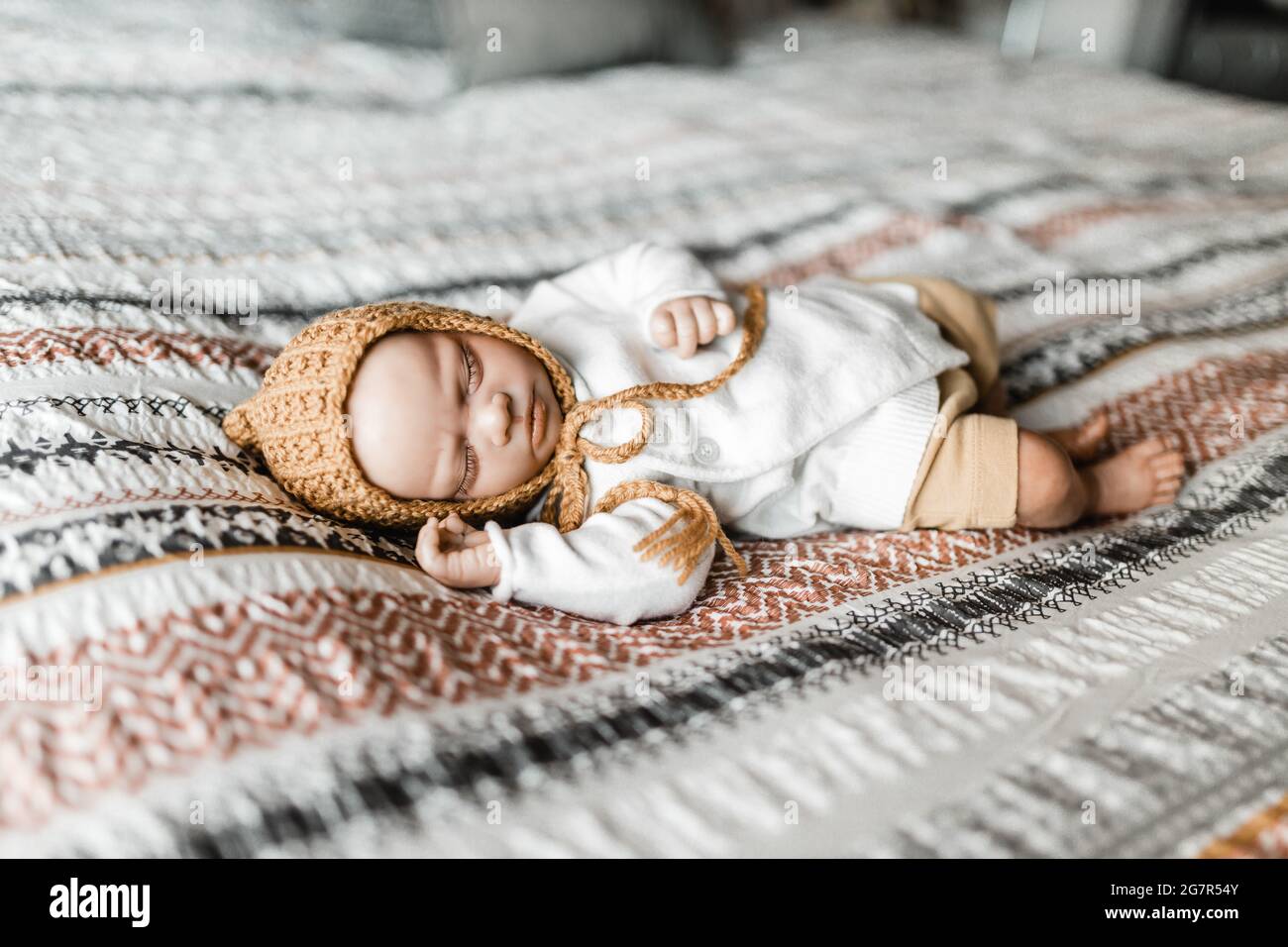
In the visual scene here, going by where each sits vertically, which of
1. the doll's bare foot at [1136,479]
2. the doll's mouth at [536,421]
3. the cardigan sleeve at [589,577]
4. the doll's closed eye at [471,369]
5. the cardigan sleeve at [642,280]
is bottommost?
the cardigan sleeve at [589,577]

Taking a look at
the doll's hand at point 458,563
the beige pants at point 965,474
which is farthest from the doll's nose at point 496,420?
the beige pants at point 965,474

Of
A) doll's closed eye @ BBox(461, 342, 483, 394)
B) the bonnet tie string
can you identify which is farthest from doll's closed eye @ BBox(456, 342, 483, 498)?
the bonnet tie string

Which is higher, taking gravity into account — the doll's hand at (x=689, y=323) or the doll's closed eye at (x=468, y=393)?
the doll's hand at (x=689, y=323)

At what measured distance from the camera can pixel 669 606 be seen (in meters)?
0.91

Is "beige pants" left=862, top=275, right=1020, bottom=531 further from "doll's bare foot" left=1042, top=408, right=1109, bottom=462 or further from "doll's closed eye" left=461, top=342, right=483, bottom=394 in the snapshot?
"doll's closed eye" left=461, top=342, right=483, bottom=394

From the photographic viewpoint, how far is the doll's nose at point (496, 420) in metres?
0.95

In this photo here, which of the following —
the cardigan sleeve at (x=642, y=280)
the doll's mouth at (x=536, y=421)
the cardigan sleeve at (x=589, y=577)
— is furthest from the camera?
the cardigan sleeve at (x=642, y=280)

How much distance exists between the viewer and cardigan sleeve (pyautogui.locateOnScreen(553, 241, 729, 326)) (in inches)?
44.6

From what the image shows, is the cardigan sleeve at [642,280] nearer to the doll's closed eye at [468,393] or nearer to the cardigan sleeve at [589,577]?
the doll's closed eye at [468,393]

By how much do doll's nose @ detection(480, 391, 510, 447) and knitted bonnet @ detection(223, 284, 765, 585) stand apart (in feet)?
0.28

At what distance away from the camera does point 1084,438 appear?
3.85 ft

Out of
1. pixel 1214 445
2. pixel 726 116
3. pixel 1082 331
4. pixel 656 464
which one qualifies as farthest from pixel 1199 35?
pixel 656 464

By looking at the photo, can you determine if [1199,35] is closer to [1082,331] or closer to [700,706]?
[1082,331]

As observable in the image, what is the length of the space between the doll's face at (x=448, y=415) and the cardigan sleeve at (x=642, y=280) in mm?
197
